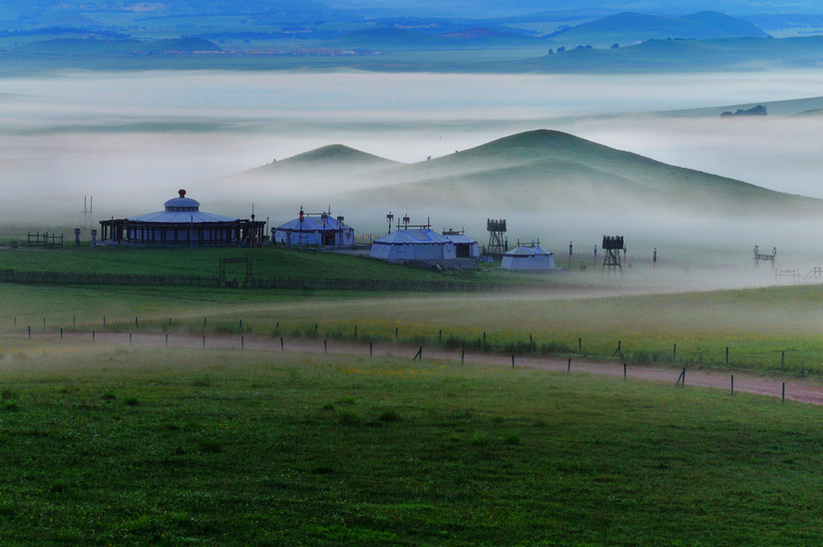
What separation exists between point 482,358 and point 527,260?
9696 centimetres

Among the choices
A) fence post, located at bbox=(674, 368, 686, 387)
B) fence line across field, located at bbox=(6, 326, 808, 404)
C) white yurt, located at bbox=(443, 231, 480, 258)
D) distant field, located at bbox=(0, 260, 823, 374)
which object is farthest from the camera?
white yurt, located at bbox=(443, 231, 480, 258)

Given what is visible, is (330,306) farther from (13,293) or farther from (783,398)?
(783,398)

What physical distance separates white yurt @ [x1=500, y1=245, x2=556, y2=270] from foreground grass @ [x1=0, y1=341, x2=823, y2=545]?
111 metres

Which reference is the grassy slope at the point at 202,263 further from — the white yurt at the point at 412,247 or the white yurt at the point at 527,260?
the white yurt at the point at 527,260

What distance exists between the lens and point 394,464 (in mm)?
30094

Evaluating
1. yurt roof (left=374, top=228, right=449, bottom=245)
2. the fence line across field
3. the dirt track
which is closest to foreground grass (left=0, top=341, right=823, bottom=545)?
the dirt track

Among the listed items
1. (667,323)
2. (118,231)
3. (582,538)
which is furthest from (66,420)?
(118,231)

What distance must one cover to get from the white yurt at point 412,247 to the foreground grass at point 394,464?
107875mm

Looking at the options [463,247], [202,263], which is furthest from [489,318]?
[463,247]

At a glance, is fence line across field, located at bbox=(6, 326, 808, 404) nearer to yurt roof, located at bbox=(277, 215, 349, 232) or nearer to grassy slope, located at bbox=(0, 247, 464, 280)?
grassy slope, located at bbox=(0, 247, 464, 280)

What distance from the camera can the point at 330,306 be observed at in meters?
95.6

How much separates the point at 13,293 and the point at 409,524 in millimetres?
79328

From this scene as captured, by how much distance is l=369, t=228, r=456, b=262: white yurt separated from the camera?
503ft

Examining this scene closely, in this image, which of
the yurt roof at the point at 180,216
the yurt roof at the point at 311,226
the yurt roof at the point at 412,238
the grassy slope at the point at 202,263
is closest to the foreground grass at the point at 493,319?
the grassy slope at the point at 202,263
